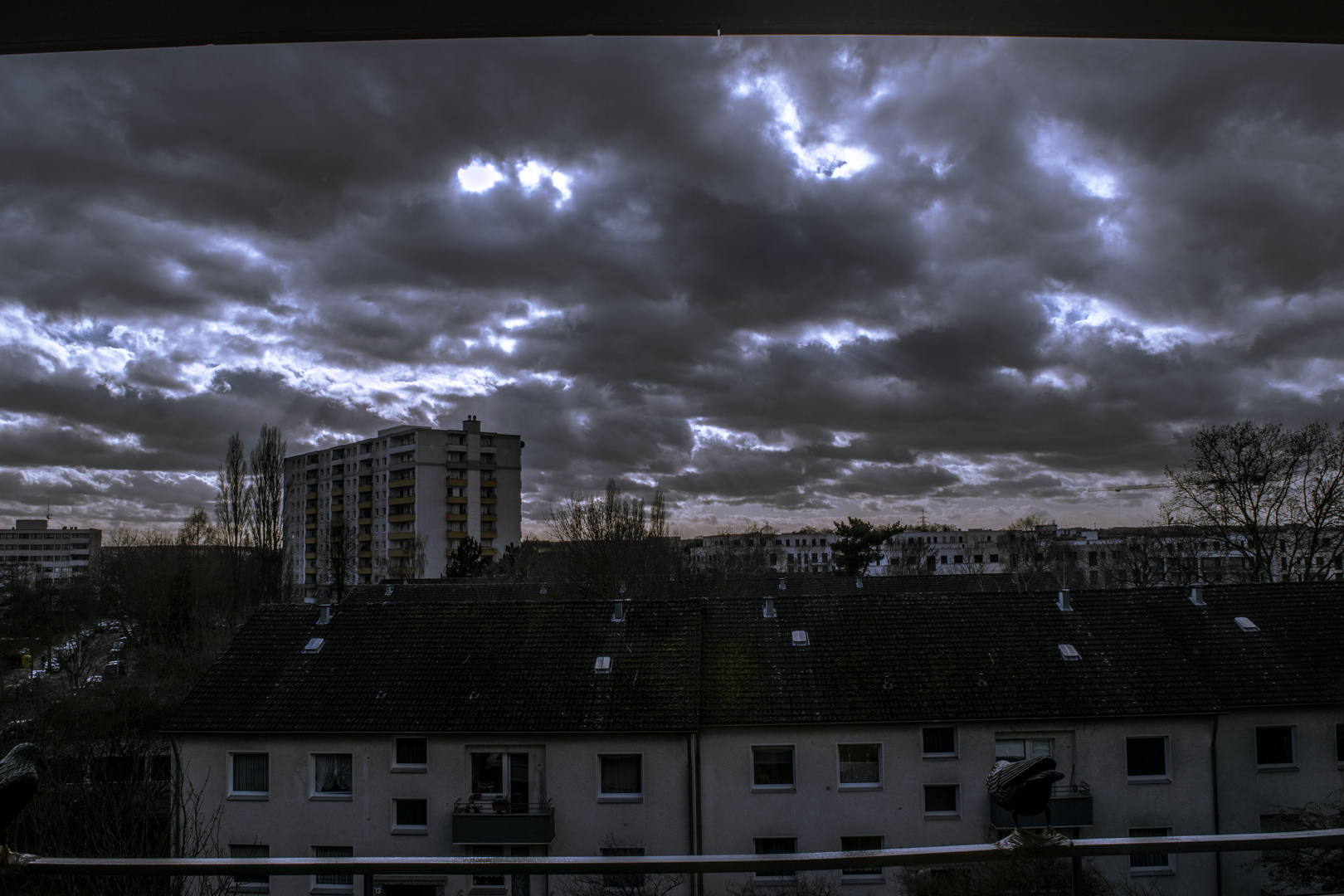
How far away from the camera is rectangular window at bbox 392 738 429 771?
18.1 metres

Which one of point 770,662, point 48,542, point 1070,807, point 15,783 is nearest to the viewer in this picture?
point 15,783

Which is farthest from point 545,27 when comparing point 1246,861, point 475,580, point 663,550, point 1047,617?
point 475,580

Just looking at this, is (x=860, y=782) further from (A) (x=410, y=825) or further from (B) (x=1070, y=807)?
(A) (x=410, y=825)

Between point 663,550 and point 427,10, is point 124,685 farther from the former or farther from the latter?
point 427,10

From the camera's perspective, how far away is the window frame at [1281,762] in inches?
741

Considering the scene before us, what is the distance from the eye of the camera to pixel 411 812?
1797 centimetres

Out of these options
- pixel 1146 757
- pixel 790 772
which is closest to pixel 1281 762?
pixel 1146 757

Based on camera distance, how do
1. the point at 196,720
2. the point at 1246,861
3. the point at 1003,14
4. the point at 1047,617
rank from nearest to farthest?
1. the point at 1003,14
2. the point at 1246,861
3. the point at 196,720
4. the point at 1047,617

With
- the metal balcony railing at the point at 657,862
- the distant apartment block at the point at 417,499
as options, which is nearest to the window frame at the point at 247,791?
the metal balcony railing at the point at 657,862

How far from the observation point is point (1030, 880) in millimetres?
3361

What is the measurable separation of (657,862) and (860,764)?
17.2m

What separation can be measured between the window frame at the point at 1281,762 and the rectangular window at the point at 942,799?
23.7 ft

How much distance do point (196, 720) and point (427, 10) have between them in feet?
67.2

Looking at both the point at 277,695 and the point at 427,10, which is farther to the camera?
the point at 277,695
